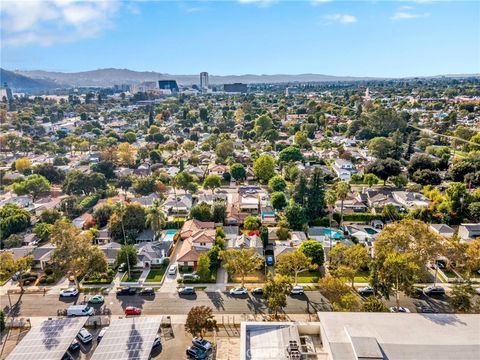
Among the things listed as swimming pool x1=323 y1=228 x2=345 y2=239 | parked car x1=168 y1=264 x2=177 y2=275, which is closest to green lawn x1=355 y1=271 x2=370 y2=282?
swimming pool x1=323 y1=228 x2=345 y2=239

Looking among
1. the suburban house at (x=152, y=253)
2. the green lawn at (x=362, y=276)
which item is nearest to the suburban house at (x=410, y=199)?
the green lawn at (x=362, y=276)

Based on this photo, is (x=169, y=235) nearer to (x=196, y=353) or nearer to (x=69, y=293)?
(x=69, y=293)

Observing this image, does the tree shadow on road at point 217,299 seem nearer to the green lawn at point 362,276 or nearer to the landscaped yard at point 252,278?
the landscaped yard at point 252,278

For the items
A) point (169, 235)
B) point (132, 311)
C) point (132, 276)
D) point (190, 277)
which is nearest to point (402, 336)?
point (190, 277)

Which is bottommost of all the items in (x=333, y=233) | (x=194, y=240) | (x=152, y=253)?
(x=152, y=253)

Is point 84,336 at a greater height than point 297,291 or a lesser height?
lesser

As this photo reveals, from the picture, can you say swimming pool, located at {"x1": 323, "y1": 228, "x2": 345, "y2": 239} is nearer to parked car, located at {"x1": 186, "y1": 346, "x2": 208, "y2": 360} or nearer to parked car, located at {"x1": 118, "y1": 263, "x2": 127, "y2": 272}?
parked car, located at {"x1": 186, "y1": 346, "x2": 208, "y2": 360}

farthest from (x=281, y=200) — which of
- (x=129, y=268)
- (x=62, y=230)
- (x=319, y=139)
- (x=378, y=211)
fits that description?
(x=319, y=139)
